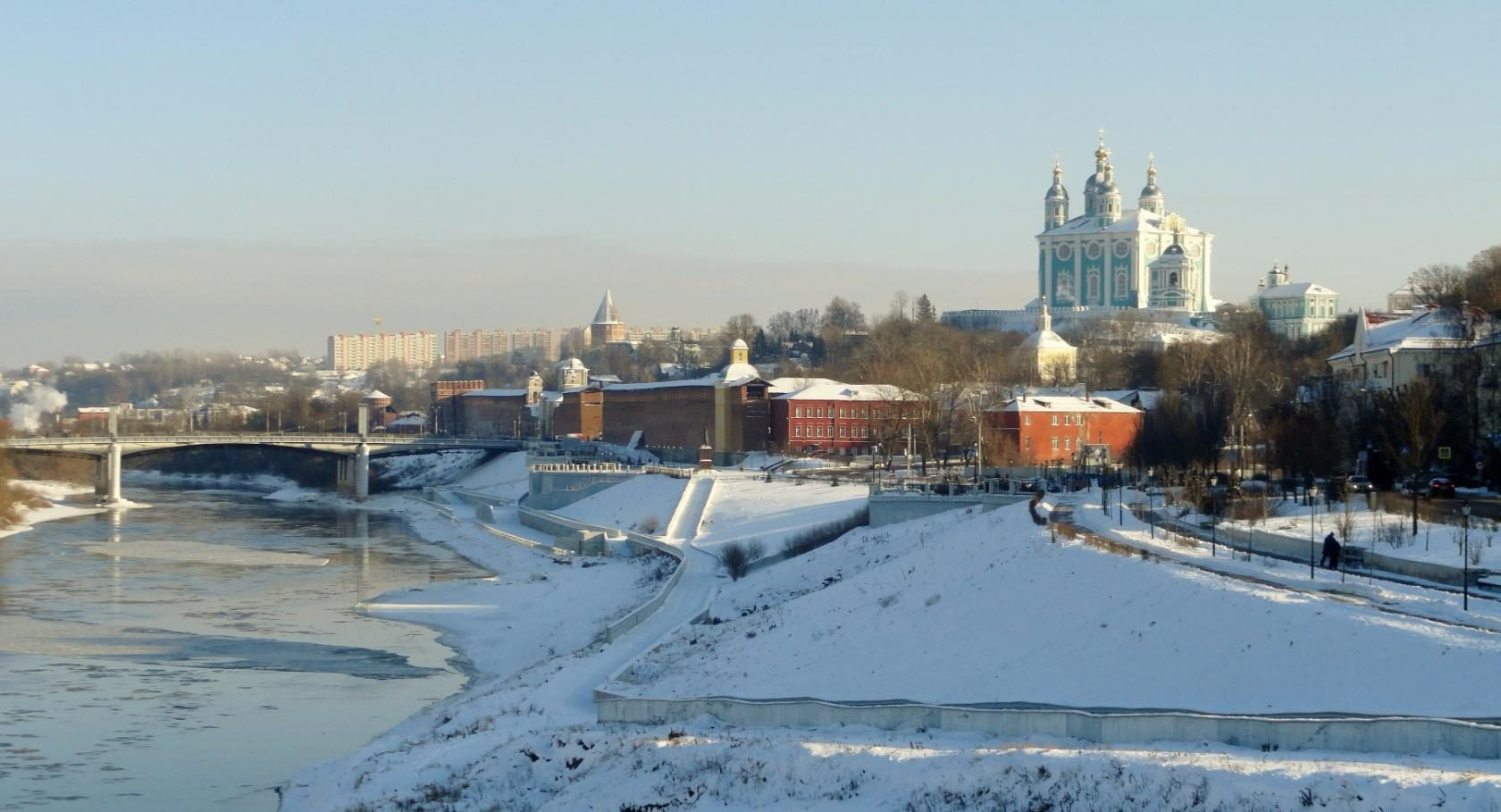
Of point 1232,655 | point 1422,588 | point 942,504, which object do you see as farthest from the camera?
point 942,504

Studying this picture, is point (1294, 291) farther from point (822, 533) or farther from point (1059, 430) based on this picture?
point (822, 533)

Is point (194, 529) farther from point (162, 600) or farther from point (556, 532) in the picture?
point (162, 600)

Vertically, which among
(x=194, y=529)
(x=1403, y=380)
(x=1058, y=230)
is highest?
(x=1058, y=230)

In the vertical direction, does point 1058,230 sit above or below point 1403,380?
above

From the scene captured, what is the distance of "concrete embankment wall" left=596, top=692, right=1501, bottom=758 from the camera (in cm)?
1797

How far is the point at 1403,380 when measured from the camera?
5594cm

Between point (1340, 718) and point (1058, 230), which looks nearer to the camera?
point (1340, 718)

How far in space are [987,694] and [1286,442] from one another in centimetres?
2637

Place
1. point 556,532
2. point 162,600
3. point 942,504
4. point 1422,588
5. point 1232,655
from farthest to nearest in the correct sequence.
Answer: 1. point 556,532
2. point 942,504
3. point 162,600
4. point 1422,588
5. point 1232,655

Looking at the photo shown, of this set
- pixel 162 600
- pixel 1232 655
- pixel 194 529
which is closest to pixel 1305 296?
pixel 194 529

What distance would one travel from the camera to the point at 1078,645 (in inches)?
966

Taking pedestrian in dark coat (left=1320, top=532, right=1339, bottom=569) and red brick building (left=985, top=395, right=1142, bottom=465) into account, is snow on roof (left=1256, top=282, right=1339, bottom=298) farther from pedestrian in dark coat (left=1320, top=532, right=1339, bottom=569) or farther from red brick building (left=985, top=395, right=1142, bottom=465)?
pedestrian in dark coat (left=1320, top=532, right=1339, bottom=569)

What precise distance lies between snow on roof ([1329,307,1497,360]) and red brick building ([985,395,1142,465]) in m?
14.5

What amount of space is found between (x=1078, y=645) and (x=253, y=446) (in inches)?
3157
